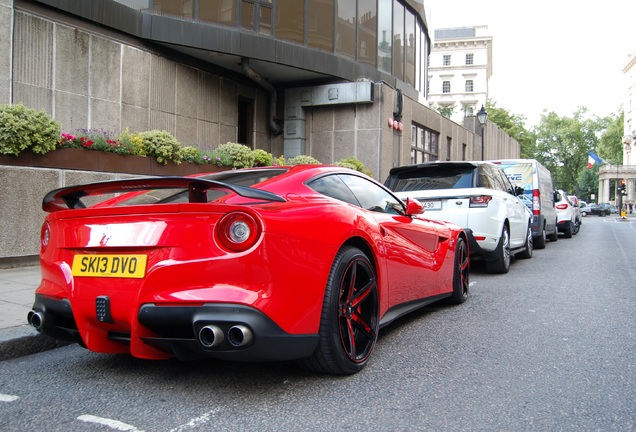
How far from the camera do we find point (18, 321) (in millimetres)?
4586

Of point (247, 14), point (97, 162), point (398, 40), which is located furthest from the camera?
point (398, 40)

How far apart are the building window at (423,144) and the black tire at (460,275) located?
14.1 m

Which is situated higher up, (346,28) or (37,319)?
(346,28)

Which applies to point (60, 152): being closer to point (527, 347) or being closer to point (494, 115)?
point (527, 347)

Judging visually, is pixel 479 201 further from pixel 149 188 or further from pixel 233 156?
pixel 149 188

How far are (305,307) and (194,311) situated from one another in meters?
0.63

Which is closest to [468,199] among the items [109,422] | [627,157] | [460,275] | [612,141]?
[460,275]

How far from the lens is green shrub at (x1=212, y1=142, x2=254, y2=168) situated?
36.5 ft

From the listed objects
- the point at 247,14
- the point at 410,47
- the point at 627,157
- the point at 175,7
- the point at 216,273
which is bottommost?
the point at 216,273

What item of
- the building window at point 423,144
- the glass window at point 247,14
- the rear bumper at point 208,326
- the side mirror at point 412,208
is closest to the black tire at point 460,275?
the side mirror at point 412,208

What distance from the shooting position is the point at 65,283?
10.7ft

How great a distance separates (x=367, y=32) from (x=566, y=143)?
9151 centimetres

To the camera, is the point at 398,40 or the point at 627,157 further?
the point at 627,157

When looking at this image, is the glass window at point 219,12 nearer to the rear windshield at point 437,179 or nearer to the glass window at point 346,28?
the glass window at point 346,28
